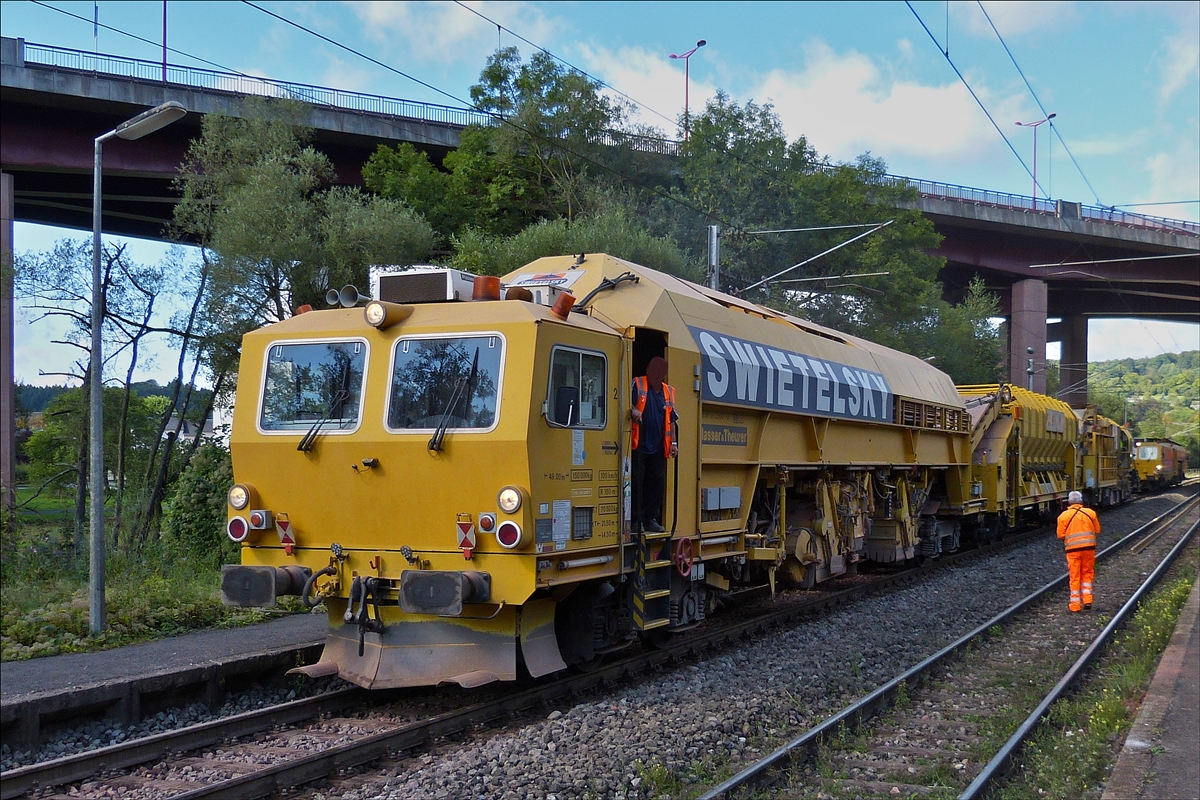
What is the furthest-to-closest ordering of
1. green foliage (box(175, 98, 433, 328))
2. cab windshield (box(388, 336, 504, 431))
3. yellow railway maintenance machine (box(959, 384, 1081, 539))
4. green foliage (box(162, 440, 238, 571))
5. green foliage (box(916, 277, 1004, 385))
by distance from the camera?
green foliage (box(916, 277, 1004, 385))
yellow railway maintenance machine (box(959, 384, 1081, 539))
green foliage (box(175, 98, 433, 328))
green foliage (box(162, 440, 238, 571))
cab windshield (box(388, 336, 504, 431))

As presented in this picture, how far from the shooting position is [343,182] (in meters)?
30.2

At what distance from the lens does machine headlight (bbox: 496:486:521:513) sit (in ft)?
23.2

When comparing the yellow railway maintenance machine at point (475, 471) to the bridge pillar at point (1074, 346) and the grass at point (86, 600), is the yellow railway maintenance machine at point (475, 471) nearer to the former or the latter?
the grass at point (86, 600)

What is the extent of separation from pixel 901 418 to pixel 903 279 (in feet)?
64.5

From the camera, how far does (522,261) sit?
20672mm

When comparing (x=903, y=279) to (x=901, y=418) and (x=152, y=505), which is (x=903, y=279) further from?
(x=152, y=505)

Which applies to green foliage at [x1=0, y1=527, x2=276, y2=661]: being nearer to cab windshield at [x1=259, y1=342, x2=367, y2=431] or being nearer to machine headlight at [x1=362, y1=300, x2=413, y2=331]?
cab windshield at [x1=259, y1=342, x2=367, y2=431]

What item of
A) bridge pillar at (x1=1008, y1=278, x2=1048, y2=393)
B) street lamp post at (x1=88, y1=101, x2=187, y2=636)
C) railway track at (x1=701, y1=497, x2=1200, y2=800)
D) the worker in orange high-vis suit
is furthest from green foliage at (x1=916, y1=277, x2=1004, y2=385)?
street lamp post at (x1=88, y1=101, x2=187, y2=636)

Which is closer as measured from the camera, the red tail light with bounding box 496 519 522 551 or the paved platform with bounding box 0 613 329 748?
the paved platform with bounding box 0 613 329 748

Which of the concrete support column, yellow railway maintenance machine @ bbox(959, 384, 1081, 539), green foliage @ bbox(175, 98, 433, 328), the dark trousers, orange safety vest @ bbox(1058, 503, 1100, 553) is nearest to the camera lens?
the dark trousers

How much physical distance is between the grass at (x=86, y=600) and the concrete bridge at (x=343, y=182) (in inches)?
411

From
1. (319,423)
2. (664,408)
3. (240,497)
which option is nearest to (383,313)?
(319,423)

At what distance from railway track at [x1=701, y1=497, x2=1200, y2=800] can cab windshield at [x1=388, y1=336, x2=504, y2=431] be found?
322 cm

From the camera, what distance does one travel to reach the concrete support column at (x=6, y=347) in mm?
20703
